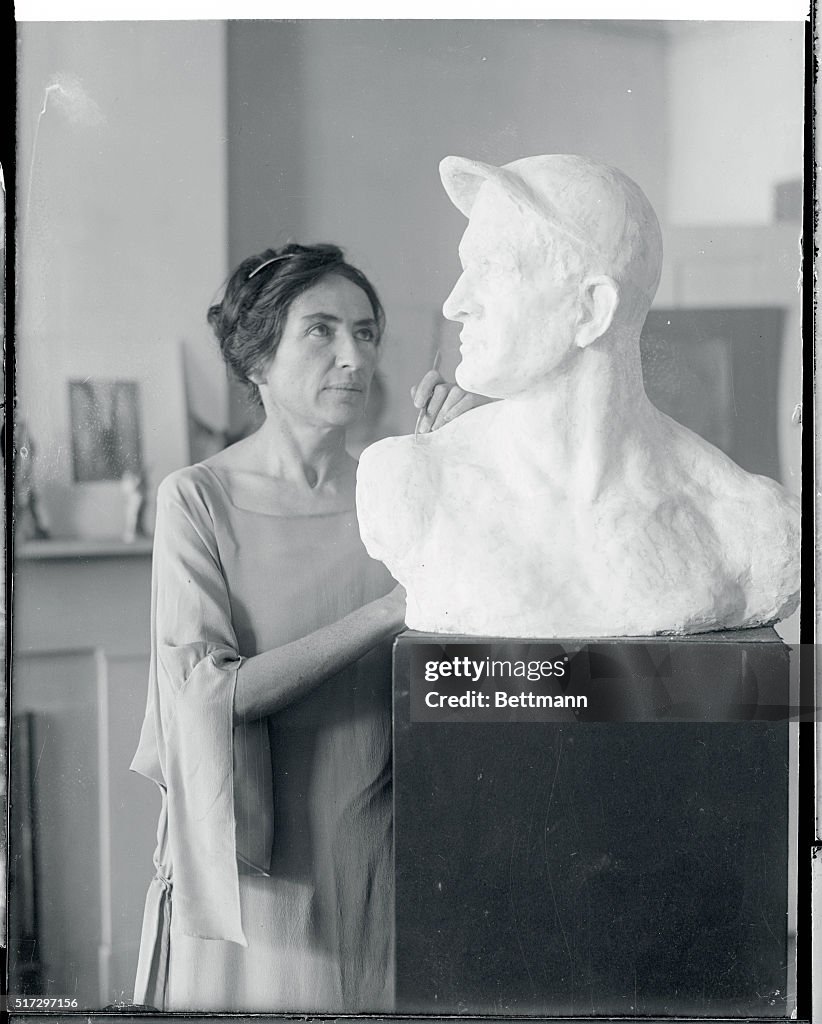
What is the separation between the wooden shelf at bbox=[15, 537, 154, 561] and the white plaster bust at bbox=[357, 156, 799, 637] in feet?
2.26

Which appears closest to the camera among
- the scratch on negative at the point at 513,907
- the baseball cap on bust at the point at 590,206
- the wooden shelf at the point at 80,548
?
the baseball cap on bust at the point at 590,206

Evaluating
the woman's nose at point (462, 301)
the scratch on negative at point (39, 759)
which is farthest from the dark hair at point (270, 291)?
the scratch on negative at point (39, 759)

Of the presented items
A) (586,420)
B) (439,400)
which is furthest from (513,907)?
(439,400)

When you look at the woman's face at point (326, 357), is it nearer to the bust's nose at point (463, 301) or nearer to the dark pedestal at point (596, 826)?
the bust's nose at point (463, 301)

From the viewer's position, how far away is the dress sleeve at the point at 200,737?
2770mm

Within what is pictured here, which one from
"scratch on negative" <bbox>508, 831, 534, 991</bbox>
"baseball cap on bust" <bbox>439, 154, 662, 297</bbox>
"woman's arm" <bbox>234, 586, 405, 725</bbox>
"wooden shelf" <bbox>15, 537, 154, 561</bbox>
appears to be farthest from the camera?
"wooden shelf" <bbox>15, 537, 154, 561</bbox>

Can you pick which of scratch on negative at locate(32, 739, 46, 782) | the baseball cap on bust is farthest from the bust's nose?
scratch on negative at locate(32, 739, 46, 782)

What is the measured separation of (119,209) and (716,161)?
1340 mm

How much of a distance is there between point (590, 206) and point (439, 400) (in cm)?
61

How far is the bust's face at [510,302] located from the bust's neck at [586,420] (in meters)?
0.04

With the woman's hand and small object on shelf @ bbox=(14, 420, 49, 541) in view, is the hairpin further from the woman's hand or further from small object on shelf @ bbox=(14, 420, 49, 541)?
small object on shelf @ bbox=(14, 420, 49, 541)

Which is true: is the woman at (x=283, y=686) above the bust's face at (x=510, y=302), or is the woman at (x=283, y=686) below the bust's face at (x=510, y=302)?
below

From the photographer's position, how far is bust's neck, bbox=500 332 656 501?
7.88ft

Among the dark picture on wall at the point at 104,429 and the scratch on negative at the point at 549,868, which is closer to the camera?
the scratch on negative at the point at 549,868
